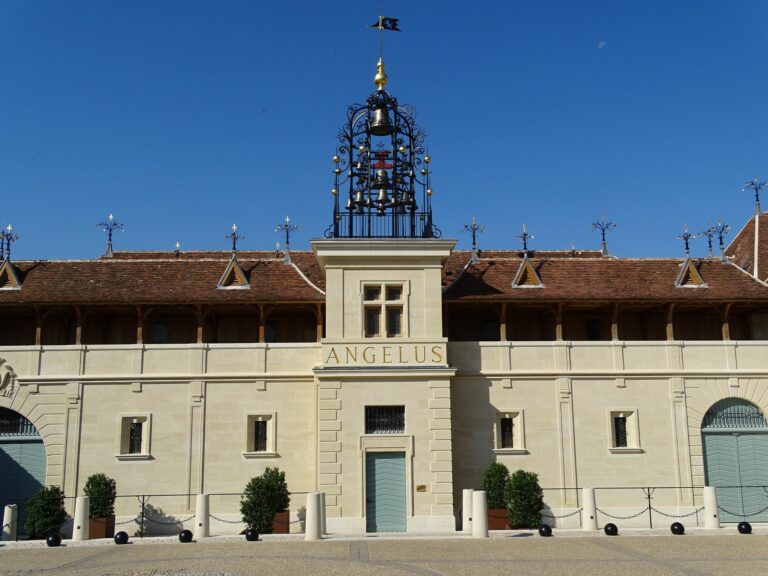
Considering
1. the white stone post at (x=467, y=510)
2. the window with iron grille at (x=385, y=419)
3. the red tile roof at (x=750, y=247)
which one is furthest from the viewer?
the red tile roof at (x=750, y=247)

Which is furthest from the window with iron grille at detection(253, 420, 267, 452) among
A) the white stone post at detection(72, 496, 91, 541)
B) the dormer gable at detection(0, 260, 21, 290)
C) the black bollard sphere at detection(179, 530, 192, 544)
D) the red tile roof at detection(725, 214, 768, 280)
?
the red tile roof at detection(725, 214, 768, 280)

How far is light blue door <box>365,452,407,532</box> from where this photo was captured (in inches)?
1015

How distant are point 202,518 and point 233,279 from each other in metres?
9.14

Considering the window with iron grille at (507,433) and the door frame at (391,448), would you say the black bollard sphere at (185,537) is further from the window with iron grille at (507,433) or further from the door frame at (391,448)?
the window with iron grille at (507,433)

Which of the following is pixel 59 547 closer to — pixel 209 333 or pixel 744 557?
pixel 209 333

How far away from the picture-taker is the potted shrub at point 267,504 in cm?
2558

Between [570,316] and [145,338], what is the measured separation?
48.8 ft

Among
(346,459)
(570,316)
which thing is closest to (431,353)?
(346,459)

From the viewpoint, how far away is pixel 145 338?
29.7m

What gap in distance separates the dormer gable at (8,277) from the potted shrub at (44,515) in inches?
305

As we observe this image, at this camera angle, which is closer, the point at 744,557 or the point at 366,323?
the point at 744,557

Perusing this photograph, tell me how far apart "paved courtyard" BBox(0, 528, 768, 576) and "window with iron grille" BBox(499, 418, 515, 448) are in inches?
179

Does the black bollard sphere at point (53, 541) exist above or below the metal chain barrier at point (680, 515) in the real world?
below

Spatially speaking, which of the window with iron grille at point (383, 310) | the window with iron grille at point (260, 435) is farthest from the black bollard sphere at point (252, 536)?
the window with iron grille at point (383, 310)
